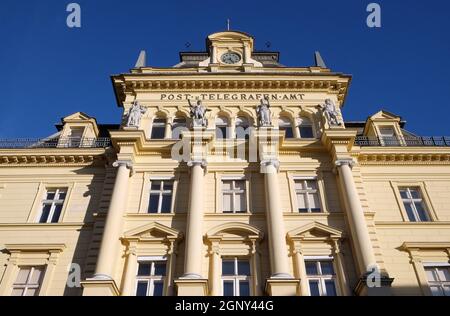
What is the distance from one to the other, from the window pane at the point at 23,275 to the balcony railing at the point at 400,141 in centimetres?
1692

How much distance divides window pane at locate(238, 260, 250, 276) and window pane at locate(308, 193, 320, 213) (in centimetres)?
413

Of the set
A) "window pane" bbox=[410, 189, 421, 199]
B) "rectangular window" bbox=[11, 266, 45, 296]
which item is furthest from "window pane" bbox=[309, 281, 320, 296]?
"rectangular window" bbox=[11, 266, 45, 296]

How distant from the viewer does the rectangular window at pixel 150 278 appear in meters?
17.3

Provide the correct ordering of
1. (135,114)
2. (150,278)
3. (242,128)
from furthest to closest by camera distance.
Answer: (242,128) < (135,114) < (150,278)

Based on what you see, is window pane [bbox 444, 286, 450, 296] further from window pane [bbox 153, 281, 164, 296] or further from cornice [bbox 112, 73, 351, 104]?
cornice [bbox 112, 73, 351, 104]

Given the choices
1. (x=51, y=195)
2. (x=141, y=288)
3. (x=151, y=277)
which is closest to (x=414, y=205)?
(x=151, y=277)

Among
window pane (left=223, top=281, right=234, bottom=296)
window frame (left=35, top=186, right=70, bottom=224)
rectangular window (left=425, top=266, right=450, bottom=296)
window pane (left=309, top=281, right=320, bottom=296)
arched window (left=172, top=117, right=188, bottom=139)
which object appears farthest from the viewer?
arched window (left=172, top=117, right=188, bottom=139)

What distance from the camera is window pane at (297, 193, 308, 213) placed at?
20.2 meters

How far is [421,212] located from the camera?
69.6ft

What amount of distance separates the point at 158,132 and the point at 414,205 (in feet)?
43.1

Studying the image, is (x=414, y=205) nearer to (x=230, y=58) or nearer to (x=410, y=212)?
(x=410, y=212)

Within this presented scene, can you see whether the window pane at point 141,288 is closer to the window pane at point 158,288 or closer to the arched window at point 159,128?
the window pane at point 158,288

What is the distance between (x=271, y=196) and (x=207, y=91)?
28.6 feet
